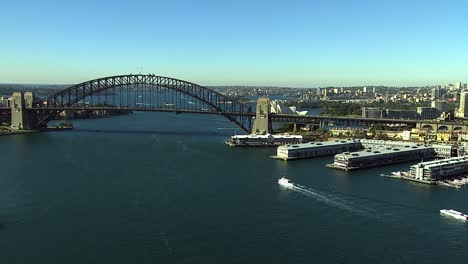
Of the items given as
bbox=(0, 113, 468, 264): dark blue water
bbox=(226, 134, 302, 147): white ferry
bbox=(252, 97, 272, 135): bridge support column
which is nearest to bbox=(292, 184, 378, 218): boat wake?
bbox=(0, 113, 468, 264): dark blue water

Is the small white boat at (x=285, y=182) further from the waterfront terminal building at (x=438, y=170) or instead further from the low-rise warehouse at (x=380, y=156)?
the waterfront terminal building at (x=438, y=170)

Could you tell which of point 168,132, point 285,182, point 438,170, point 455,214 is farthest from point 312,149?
point 168,132

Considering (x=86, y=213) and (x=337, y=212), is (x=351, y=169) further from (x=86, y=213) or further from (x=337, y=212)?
(x=86, y=213)

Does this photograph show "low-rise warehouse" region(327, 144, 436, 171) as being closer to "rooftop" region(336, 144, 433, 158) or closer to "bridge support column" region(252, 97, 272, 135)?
"rooftop" region(336, 144, 433, 158)

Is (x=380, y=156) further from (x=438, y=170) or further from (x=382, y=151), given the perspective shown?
(x=438, y=170)

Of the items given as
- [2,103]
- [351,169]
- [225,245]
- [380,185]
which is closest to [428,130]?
[351,169]
